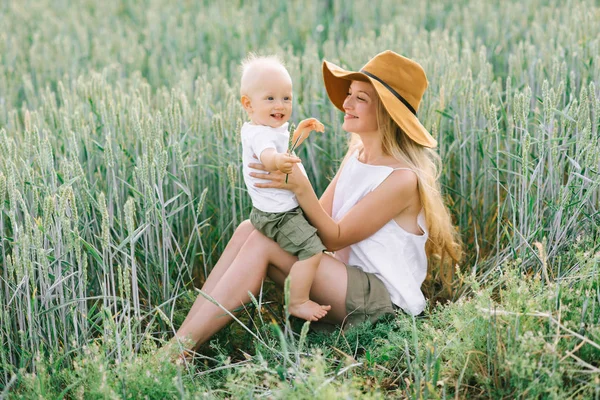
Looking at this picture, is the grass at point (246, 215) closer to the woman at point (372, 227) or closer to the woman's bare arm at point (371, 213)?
the woman at point (372, 227)

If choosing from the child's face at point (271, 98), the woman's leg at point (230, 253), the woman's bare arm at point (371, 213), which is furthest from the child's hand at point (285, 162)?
the woman's leg at point (230, 253)

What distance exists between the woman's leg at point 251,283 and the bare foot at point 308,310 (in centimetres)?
10

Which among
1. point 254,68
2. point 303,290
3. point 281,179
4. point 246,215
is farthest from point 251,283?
point 254,68

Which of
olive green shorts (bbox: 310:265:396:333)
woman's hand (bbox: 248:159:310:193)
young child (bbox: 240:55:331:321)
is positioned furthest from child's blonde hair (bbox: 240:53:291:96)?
olive green shorts (bbox: 310:265:396:333)

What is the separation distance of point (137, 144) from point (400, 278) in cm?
113

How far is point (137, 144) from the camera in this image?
262 centimetres

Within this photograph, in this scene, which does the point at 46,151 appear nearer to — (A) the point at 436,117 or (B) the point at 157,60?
(A) the point at 436,117

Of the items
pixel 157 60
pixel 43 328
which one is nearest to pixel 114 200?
pixel 43 328

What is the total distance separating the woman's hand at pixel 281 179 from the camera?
220 centimetres

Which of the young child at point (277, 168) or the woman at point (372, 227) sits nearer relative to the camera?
the young child at point (277, 168)

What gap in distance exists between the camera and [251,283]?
2283 mm

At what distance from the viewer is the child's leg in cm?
224

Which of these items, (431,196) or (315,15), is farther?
(315,15)

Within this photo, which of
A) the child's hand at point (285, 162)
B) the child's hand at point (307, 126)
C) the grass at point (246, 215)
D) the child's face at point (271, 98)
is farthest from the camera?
the child's hand at point (307, 126)
